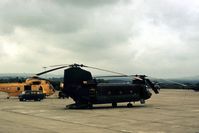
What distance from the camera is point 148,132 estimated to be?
63.8 feet

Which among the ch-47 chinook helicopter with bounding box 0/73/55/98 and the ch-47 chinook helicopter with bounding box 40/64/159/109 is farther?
the ch-47 chinook helicopter with bounding box 0/73/55/98

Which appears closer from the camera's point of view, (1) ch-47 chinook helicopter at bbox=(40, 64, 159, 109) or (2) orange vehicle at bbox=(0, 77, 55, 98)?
(1) ch-47 chinook helicopter at bbox=(40, 64, 159, 109)

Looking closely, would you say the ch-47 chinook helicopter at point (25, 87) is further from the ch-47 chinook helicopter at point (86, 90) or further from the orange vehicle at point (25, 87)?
the ch-47 chinook helicopter at point (86, 90)

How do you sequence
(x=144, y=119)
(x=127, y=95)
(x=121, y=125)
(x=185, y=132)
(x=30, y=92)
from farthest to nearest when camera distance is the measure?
(x=30, y=92) < (x=127, y=95) < (x=144, y=119) < (x=121, y=125) < (x=185, y=132)

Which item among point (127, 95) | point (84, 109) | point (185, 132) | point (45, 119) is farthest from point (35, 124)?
point (127, 95)

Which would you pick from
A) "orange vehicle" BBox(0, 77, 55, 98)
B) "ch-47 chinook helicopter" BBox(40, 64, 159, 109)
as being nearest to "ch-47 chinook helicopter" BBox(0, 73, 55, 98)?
"orange vehicle" BBox(0, 77, 55, 98)

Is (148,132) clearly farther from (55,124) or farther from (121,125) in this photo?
(55,124)

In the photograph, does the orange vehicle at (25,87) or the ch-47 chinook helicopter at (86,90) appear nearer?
the ch-47 chinook helicopter at (86,90)

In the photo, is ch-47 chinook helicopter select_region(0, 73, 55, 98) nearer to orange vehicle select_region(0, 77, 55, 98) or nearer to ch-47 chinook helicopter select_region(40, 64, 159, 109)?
orange vehicle select_region(0, 77, 55, 98)

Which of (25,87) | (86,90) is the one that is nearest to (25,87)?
(25,87)

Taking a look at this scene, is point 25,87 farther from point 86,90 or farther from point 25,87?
point 86,90

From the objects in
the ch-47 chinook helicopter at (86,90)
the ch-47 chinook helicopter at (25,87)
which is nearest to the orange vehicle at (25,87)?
the ch-47 chinook helicopter at (25,87)

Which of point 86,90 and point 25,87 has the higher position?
point 25,87

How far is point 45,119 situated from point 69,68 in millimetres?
9291
